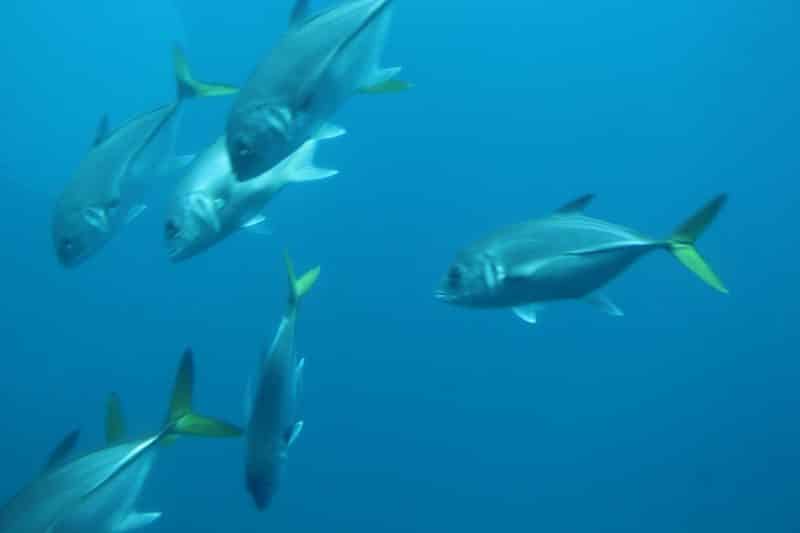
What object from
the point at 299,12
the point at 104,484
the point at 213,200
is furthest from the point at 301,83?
the point at 104,484

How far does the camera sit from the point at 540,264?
281 cm

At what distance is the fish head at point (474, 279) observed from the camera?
2832 millimetres

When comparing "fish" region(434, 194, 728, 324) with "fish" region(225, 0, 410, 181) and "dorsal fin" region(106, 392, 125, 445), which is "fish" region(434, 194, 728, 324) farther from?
"dorsal fin" region(106, 392, 125, 445)

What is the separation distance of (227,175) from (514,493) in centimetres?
984

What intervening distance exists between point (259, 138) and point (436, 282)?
1029cm

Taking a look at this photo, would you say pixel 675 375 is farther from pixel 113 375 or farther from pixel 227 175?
pixel 227 175

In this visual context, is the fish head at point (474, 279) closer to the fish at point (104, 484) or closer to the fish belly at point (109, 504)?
the fish at point (104, 484)

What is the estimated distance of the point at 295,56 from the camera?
2.02m

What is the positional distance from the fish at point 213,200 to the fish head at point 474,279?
0.59m

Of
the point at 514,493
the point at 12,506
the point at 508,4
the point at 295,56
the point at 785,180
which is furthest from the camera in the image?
the point at 508,4

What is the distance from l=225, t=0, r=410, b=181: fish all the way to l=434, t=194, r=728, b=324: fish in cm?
97

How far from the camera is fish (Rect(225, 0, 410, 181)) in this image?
2014mm

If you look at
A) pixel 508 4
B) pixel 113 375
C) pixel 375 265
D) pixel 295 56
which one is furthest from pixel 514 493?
pixel 295 56

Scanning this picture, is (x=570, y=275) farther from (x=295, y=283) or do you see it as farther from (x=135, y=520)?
(x=135, y=520)
